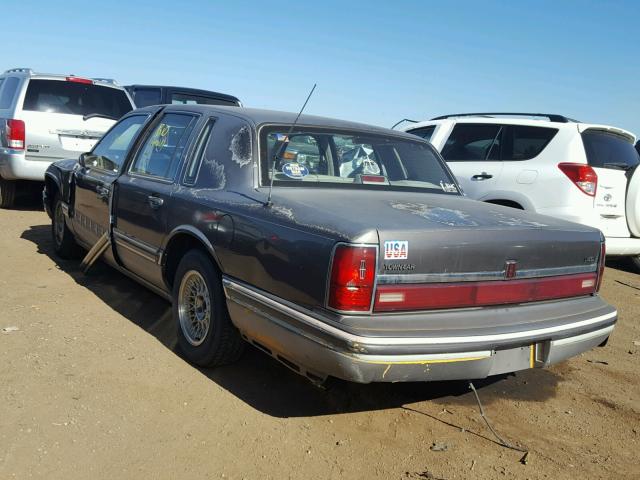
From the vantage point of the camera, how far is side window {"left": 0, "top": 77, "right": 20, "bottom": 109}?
8.62 m

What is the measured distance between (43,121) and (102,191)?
4171 millimetres

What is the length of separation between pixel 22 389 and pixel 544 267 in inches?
111

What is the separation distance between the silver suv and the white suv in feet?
16.6

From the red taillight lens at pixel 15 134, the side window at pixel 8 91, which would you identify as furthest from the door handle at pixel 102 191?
the side window at pixel 8 91

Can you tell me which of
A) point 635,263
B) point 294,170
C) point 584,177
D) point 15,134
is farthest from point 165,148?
point 635,263

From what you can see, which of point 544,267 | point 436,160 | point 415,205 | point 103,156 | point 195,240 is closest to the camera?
point 544,267

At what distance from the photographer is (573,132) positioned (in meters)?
6.45

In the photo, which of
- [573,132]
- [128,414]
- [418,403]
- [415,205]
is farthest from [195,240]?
[573,132]

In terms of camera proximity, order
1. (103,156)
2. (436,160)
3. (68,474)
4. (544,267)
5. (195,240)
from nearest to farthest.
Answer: (68,474)
(544,267)
(195,240)
(436,160)
(103,156)

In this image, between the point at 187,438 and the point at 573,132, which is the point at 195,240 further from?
the point at 573,132

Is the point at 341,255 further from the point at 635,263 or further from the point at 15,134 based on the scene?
the point at 15,134

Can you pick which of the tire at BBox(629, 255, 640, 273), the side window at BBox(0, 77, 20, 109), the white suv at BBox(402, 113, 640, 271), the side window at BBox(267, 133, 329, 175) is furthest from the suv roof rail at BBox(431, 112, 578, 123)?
the side window at BBox(0, 77, 20, 109)

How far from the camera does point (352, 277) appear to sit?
8.92ft

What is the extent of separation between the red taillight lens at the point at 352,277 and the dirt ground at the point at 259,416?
0.75 meters
